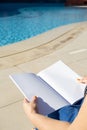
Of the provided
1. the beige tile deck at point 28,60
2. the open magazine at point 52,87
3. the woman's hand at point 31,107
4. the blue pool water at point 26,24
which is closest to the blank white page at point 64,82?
the open magazine at point 52,87

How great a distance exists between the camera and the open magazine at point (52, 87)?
1812mm

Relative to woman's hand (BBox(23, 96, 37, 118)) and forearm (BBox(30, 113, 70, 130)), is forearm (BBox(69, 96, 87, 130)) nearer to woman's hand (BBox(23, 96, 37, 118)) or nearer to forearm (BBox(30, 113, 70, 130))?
forearm (BBox(30, 113, 70, 130))

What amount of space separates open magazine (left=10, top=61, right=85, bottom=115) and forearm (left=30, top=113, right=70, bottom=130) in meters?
0.10

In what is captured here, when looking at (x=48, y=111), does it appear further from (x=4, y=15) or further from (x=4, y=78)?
(x=4, y=15)

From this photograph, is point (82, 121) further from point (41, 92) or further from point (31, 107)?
point (41, 92)

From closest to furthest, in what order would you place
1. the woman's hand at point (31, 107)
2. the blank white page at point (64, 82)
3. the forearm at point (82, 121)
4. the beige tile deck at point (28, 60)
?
the forearm at point (82, 121) < the woman's hand at point (31, 107) < the blank white page at point (64, 82) < the beige tile deck at point (28, 60)

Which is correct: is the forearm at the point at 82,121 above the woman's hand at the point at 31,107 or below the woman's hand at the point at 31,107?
above

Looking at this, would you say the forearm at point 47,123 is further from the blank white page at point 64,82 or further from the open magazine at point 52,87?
the blank white page at point 64,82

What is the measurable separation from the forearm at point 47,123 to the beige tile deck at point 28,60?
1519 mm

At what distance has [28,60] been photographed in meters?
5.65

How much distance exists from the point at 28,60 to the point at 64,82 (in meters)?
3.62

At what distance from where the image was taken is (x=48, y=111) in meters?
1.77

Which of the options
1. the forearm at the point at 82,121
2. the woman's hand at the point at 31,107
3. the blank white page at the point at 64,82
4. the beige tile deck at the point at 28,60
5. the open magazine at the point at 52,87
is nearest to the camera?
the forearm at the point at 82,121

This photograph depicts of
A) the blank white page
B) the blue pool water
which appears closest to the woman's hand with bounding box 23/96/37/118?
the blank white page
